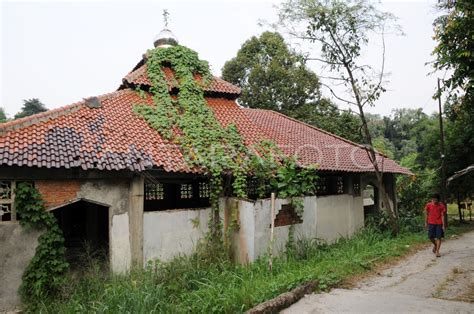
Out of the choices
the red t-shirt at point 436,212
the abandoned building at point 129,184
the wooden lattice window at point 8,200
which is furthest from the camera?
the red t-shirt at point 436,212

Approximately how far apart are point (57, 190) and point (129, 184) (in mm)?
1756

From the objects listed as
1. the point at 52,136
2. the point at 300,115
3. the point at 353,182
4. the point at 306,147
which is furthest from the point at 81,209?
the point at 300,115

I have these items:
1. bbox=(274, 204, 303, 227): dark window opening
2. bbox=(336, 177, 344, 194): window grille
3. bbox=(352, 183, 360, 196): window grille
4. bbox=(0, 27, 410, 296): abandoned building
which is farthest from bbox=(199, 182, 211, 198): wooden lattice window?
bbox=(352, 183, 360, 196): window grille

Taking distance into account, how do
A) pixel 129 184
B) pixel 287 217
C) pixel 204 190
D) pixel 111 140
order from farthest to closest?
pixel 204 190 < pixel 287 217 < pixel 111 140 < pixel 129 184

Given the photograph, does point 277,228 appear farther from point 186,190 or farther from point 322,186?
point 322,186

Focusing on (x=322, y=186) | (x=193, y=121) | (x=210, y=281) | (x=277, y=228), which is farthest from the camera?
(x=322, y=186)

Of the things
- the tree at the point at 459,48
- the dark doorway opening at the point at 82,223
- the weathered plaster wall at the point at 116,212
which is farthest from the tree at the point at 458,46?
the dark doorway opening at the point at 82,223

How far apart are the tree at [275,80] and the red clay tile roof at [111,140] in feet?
36.1

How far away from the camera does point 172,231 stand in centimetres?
1013

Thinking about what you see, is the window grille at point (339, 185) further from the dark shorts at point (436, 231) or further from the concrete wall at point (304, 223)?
the dark shorts at point (436, 231)

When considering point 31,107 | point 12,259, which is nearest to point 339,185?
point 12,259

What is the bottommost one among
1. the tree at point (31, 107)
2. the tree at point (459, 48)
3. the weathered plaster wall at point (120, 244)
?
the weathered plaster wall at point (120, 244)

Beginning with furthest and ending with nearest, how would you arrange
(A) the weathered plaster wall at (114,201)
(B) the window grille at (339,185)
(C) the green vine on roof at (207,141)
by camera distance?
(B) the window grille at (339,185), (C) the green vine on roof at (207,141), (A) the weathered plaster wall at (114,201)

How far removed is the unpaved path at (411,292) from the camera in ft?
20.0
